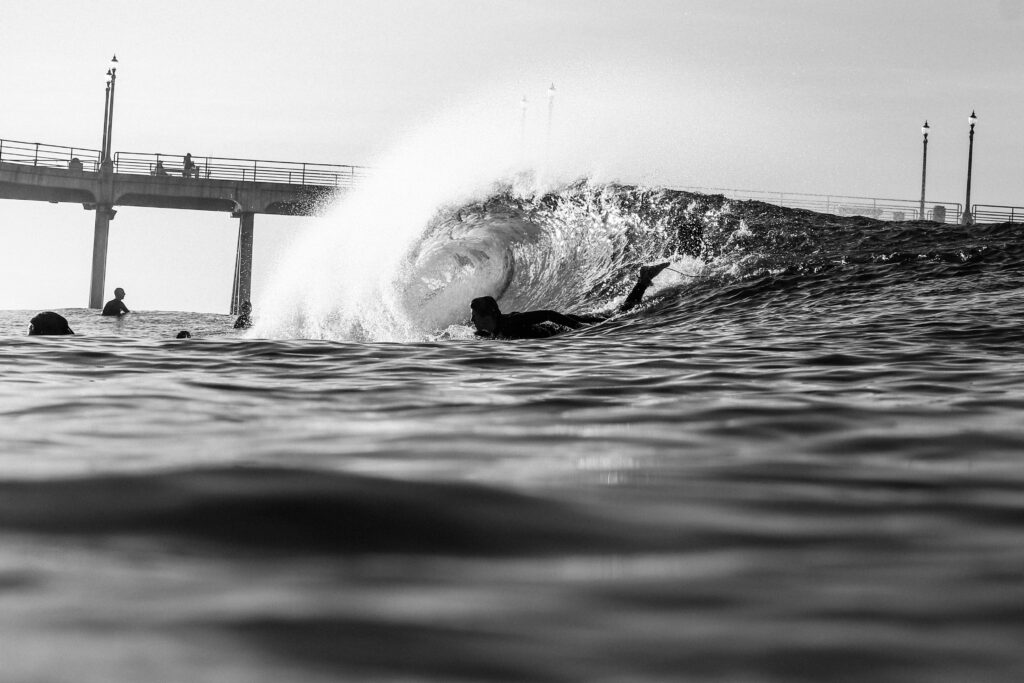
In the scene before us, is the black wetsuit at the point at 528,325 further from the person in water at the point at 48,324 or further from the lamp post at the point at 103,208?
the lamp post at the point at 103,208

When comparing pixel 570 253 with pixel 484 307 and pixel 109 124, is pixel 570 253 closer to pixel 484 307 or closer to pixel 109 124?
pixel 484 307

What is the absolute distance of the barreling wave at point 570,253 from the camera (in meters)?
12.7

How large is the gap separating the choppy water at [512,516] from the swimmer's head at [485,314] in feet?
11.0

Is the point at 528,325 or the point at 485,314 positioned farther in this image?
the point at 485,314

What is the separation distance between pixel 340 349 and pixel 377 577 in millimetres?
5338

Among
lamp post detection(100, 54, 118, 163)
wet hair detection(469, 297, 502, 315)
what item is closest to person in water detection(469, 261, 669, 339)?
wet hair detection(469, 297, 502, 315)

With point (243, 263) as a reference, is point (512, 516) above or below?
below

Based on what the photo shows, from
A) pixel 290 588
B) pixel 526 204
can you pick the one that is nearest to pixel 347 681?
pixel 290 588

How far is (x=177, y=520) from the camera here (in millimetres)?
2244

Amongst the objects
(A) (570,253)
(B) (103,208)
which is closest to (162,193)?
(B) (103,208)

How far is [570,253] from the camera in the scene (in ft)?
49.2

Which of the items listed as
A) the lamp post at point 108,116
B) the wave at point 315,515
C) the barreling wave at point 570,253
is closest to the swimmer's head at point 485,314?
the barreling wave at point 570,253

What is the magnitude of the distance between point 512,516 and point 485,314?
772 cm

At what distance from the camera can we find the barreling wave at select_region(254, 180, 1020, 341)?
501 inches
